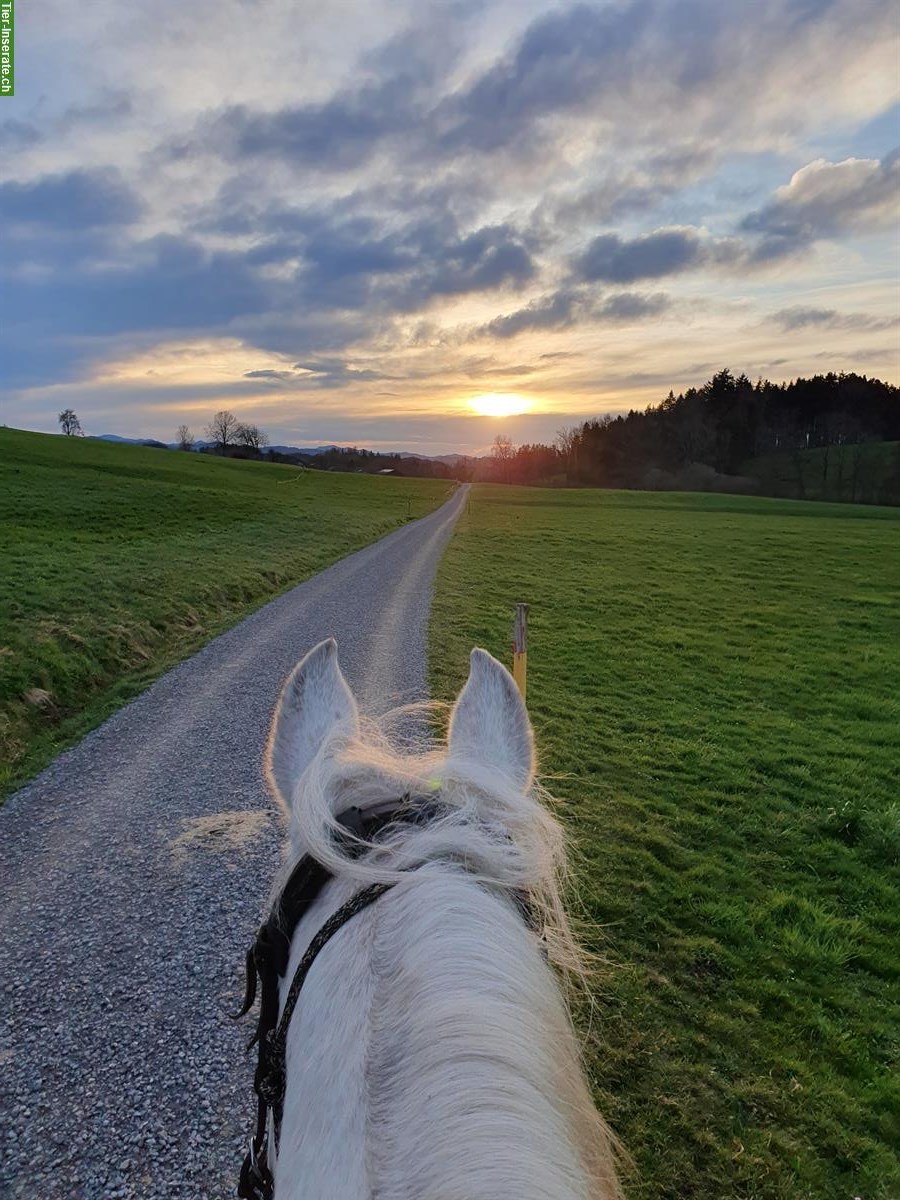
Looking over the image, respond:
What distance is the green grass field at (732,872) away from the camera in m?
3.12

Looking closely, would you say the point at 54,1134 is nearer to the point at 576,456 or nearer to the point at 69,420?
the point at 576,456

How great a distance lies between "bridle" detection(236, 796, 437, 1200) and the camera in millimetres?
1149

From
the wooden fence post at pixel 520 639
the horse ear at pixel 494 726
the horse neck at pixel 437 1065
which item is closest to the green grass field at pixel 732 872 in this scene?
the horse ear at pixel 494 726

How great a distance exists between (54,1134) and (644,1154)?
291cm

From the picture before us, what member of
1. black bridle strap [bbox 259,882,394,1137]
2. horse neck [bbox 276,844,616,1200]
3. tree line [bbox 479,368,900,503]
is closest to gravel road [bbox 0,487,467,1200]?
black bridle strap [bbox 259,882,394,1137]

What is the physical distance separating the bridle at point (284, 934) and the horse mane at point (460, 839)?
26 millimetres

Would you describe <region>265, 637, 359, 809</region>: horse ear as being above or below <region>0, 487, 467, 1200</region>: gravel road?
above

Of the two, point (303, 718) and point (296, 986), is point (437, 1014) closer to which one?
point (296, 986)

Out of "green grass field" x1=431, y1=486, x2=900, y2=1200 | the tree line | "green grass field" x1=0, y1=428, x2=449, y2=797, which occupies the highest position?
the tree line

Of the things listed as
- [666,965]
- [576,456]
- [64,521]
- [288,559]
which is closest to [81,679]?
[666,965]

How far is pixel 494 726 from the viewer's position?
1782 mm

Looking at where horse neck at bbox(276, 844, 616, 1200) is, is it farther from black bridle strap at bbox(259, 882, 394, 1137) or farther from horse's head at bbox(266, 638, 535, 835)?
horse's head at bbox(266, 638, 535, 835)

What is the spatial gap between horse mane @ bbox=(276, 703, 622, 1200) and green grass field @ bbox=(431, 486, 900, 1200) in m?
0.60

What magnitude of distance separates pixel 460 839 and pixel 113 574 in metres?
A: 16.3
